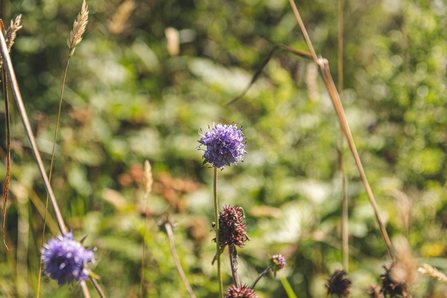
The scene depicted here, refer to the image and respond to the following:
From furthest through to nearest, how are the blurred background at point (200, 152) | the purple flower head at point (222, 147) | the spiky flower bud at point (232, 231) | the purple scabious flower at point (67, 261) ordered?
the blurred background at point (200, 152), the spiky flower bud at point (232, 231), the purple flower head at point (222, 147), the purple scabious flower at point (67, 261)

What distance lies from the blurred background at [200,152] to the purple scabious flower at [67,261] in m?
1.14

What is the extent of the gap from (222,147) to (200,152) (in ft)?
7.16

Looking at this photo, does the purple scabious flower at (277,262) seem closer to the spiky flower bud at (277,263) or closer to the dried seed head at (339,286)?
the spiky flower bud at (277,263)

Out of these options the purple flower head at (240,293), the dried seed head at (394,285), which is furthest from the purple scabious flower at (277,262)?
the dried seed head at (394,285)

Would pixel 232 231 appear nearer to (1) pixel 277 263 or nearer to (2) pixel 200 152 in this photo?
(1) pixel 277 263

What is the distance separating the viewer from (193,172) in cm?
338

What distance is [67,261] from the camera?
989 millimetres

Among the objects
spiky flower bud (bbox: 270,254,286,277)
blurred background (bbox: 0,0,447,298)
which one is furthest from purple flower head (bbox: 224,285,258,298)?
blurred background (bbox: 0,0,447,298)

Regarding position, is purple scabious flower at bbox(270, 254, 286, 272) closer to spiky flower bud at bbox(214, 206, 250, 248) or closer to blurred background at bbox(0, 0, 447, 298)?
spiky flower bud at bbox(214, 206, 250, 248)

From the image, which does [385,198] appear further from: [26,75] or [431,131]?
[26,75]

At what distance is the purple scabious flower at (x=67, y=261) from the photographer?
0.98m

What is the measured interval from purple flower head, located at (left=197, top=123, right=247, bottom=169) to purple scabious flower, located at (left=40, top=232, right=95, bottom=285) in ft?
1.56

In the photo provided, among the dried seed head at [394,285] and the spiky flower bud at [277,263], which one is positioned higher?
the dried seed head at [394,285]

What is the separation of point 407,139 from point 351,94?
3.77ft
